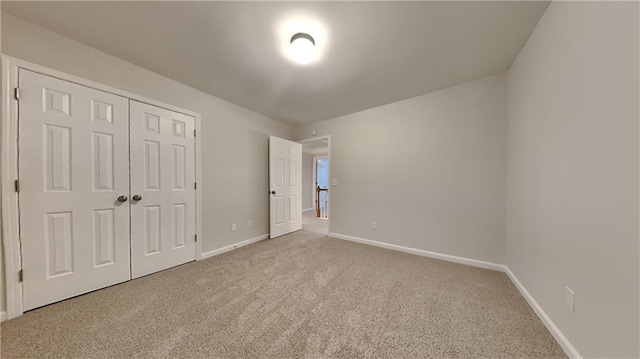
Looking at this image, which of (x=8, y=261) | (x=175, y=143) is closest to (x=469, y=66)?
(x=175, y=143)

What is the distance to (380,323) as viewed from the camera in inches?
57.1

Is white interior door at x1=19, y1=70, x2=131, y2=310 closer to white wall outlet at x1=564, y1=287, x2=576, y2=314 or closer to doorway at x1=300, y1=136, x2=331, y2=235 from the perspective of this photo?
white wall outlet at x1=564, y1=287, x2=576, y2=314

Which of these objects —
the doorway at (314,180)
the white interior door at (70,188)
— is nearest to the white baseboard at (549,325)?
the white interior door at (70,188)

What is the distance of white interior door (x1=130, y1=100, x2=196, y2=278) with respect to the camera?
2.11m

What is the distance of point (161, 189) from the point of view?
2309 millimetres

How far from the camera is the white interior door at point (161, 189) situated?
2.11m

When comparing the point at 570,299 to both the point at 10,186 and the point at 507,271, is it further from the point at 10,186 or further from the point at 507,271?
the point at 10,186

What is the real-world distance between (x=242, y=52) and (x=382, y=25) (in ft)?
4.25

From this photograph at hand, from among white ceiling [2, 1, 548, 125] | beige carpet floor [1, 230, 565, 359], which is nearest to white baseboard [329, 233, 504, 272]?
beige carpet floor [1, 230, 565, 359]

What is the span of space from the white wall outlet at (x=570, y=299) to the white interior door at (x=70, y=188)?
146 inches

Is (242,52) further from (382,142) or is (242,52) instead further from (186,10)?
(382,142)

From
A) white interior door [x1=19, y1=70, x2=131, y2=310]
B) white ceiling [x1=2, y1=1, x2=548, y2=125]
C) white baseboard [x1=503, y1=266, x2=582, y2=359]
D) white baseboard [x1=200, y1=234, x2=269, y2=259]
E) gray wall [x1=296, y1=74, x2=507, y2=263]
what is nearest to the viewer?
white baseboard [x1=503, y1=266, x2=582, y2=359]

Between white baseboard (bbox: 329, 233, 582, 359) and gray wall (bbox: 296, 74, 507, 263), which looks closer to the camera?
white baseboard (bbox: 329, 233, 582, 359)

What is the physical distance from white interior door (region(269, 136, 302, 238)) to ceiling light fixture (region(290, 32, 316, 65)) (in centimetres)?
198
